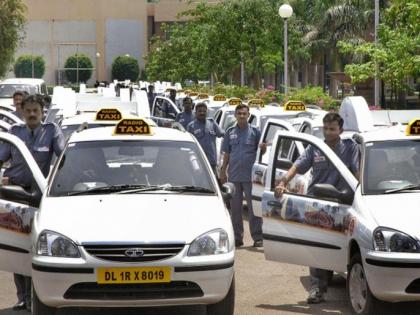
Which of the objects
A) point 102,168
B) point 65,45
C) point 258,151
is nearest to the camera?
point 102,168

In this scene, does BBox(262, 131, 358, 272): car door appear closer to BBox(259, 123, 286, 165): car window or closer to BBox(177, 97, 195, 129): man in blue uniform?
BBox(259, 123, 286, 165): car window

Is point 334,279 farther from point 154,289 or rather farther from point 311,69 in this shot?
point 311,69

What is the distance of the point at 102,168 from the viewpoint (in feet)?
30.6

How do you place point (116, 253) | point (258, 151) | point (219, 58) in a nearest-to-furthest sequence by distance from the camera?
1. point (116, 253)
2. point (258, 151)
3. point (219, 58)

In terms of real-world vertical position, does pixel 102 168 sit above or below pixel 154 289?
above

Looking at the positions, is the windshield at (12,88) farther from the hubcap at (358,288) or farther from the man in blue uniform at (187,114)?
the hubcap at (358,288)

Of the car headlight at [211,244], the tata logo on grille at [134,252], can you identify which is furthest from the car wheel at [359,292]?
the tata logo on grille at [134,252]

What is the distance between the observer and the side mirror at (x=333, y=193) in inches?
354

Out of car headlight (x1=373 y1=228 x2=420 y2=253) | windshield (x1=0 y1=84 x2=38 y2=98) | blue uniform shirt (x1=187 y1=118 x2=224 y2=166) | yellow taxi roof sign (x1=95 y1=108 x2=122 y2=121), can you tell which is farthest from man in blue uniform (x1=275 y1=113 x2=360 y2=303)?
windshield (x1=0 y1=84 x2=38 y2=98)

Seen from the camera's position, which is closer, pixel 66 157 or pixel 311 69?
pixel 66 157

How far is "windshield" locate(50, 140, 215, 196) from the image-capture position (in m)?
9.11

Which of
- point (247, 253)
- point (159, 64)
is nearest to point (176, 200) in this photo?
point (247, 253)

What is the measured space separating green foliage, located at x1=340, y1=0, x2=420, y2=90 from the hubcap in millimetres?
12570

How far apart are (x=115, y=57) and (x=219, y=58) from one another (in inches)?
4134
